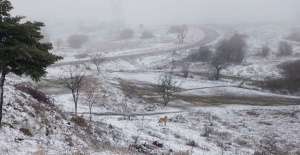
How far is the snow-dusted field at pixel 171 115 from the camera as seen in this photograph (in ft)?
74.5

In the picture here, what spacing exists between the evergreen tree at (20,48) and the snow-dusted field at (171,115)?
3.87 metres

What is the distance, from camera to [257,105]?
62.1 metres

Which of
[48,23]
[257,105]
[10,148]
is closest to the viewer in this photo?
[10,148]

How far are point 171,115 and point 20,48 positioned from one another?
1260 inches

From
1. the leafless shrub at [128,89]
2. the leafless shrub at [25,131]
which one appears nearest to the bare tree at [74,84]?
the leafless shrub at [128,89]

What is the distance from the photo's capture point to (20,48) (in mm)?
18094

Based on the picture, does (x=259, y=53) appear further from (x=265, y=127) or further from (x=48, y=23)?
(x=48, y=23)

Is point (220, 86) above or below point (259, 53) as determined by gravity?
below

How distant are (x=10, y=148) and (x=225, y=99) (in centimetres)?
5303

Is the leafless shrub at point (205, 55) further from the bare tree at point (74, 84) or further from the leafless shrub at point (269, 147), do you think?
the leafless shrub at point (269, 147)

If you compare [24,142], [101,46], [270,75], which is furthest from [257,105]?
Result: [101,46]

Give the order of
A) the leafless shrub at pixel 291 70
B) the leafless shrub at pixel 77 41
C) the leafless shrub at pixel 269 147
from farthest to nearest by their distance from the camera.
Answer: the leafless shrub at pixel 77 41 < the leafless shrub at pixel 291 70 < the leafless shrub at pixel 269 147

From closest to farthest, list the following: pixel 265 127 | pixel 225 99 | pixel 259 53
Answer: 1. pixel 265 127
2. pixel 225 99
3. pixel 259 53

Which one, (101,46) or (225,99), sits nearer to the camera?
(225,99)
